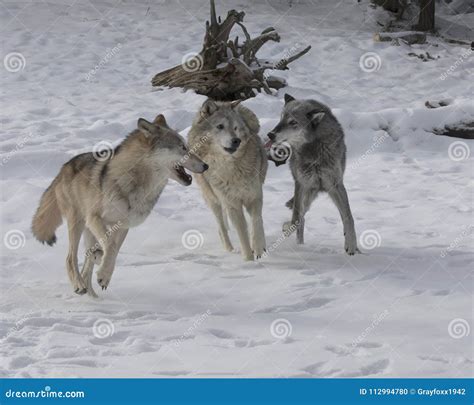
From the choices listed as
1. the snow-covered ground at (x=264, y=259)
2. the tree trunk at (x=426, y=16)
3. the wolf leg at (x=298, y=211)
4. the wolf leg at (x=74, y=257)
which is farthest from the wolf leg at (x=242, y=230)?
the tree trunk at (x=426, y=16)

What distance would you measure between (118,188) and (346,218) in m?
2.43

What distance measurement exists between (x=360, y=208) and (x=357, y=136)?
8.92 ft

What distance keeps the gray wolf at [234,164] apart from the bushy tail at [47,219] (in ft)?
5.18

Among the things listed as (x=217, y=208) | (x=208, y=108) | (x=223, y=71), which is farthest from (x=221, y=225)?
(x=223, y=71)

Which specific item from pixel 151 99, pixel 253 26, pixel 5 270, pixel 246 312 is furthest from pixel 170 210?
pixel 253 26

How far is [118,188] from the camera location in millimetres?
6305

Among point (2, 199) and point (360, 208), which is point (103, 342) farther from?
point (360, 208)

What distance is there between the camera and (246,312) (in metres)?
5.97

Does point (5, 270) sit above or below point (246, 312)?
below

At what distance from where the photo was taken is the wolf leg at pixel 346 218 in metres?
7.56

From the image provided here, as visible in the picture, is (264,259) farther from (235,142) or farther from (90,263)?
(90,263)

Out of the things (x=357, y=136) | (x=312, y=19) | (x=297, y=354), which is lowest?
(x=312, y=19)

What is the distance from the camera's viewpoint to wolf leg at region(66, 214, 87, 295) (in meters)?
6.23

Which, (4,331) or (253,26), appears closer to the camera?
(4,331)
